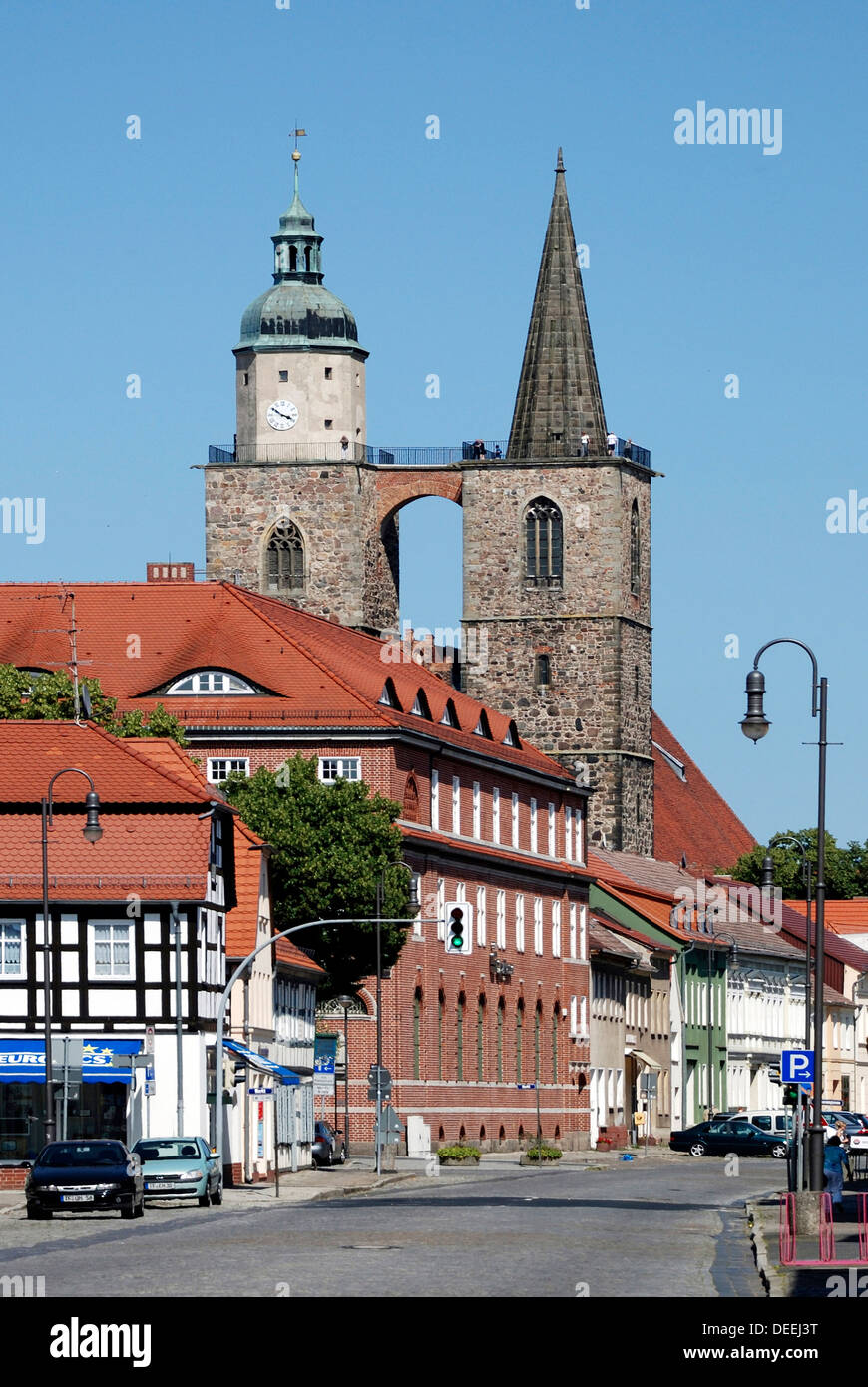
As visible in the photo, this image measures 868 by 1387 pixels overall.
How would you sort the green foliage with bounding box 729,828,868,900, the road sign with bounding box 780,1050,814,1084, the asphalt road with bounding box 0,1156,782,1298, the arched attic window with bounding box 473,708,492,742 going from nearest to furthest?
1. the asphalt road with bounding box 0,1156,782,1298
2. the road sign with bounding box 780,1050,814,1084
3. the arched attic window with bounding box 473,708,492,742
4. the green foliage with bounding box 729,828,868,900

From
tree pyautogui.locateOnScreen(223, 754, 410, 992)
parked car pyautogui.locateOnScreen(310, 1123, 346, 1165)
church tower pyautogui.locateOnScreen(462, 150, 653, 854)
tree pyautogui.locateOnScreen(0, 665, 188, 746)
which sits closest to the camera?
parked car pyautogui.locateOnScreen(310, 1123, 346, 1165)

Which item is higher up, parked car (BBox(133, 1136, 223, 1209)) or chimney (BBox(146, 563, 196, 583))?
chimney (BBox(146, 563, 196, 583))

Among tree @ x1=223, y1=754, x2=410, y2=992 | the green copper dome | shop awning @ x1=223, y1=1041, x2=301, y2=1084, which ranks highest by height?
the green copper dome

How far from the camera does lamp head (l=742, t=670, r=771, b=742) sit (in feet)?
127

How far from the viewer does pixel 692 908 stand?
13438cm

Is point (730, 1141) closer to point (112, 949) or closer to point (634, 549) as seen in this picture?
point (112, 949)

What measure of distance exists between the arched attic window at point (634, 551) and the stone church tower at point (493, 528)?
9 centimetres

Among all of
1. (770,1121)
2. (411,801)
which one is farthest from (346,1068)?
(770,1121)

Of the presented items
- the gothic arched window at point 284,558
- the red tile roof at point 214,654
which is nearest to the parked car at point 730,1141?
the red tile roof at point 214,654

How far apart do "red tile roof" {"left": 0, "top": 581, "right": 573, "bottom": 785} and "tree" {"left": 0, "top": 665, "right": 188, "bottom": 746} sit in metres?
13.8

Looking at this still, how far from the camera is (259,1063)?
210 feet

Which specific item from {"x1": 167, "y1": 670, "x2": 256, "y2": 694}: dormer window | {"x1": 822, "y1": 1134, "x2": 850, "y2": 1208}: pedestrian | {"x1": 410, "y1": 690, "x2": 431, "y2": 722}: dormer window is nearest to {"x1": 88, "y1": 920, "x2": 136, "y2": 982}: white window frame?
{"x1": 822, "y1": 1134, "x2": 850, "y2": 1208}: pedestrian

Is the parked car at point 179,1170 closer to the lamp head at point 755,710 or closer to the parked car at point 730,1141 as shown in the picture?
the lamp head at point 755,710

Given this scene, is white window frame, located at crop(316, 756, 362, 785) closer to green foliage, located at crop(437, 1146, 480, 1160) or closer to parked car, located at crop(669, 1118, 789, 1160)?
green foliage, located at crop(437, 1146, 480, 1160)
